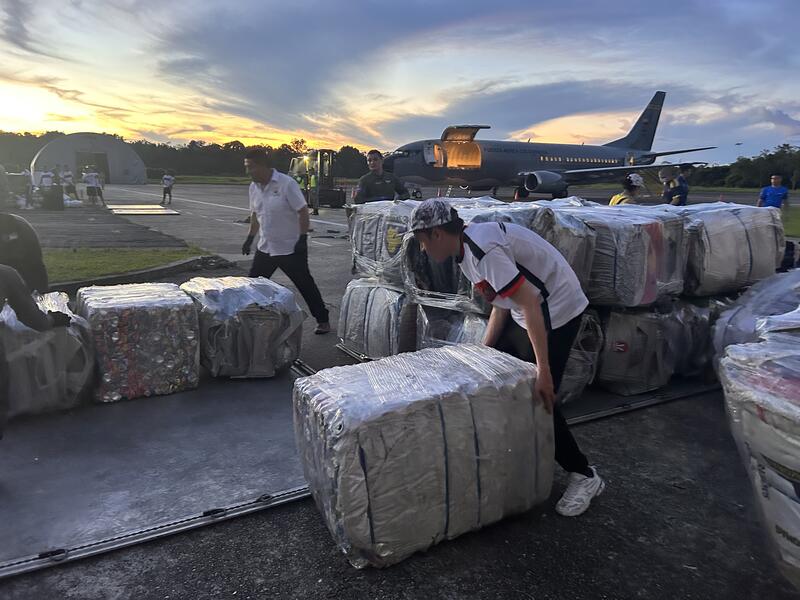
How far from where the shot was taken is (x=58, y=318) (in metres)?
3.70

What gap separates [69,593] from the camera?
2250 mm

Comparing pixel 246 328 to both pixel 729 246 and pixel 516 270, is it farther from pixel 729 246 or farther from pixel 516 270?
pixel 729 246

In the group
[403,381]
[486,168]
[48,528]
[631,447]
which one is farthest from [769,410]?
[486,168]

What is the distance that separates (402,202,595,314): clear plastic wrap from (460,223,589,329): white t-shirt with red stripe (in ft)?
3.29

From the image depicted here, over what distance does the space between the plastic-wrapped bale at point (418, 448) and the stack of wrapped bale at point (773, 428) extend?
850 millimetres

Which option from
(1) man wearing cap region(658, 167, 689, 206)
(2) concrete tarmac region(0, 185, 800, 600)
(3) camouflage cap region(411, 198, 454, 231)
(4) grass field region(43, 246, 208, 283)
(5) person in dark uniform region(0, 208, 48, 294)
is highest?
(1) man wearing cap region(658, 167, 689, 206)

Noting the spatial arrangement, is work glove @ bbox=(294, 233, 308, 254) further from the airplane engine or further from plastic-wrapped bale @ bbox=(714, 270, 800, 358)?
the airplane engine

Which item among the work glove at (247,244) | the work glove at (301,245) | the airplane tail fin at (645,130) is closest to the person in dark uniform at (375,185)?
the work glove at (247,244)

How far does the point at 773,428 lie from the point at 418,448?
1.38 m

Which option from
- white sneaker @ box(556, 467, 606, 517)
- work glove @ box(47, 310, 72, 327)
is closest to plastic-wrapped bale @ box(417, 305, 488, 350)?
white sneaker @ box(556, 467, 606, 517)

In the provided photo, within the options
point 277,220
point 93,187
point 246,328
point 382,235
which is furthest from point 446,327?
point 93,187

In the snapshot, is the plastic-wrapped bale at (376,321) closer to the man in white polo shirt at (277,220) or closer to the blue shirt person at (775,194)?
the man in white polo shirt at (277,220)

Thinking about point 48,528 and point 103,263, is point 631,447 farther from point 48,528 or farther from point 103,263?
point 103,263

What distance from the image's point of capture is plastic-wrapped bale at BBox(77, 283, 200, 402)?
154 inches
